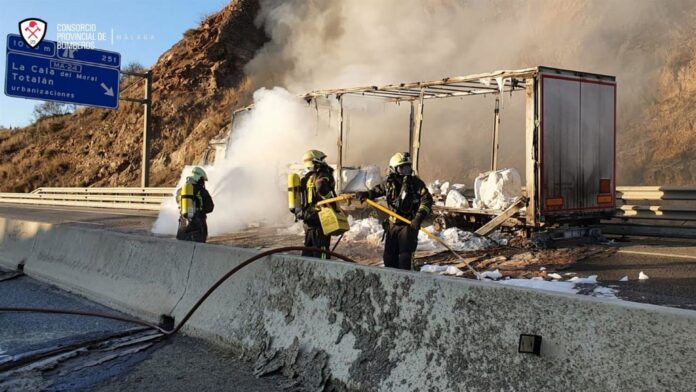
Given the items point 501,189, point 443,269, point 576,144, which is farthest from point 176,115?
point 443,269

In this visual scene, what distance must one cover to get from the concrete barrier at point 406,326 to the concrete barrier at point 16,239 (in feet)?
9.99

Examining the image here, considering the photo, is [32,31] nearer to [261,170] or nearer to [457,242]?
[261,170]

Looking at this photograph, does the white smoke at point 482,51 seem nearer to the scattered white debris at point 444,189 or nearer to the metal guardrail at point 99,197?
the scattered white debris at point 444,189

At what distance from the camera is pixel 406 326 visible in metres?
2.90

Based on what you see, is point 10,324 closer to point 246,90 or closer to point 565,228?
point 565,228

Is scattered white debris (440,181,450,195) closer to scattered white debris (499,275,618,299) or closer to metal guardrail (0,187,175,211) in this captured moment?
scattered white debris (499,275,618,299)

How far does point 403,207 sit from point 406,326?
3.24m

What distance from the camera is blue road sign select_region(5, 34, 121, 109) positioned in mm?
19047

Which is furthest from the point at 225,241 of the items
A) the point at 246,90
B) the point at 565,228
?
the point at 246,90

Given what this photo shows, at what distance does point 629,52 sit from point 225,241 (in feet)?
45.5

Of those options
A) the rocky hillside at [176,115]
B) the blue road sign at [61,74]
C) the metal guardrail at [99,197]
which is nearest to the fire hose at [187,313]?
the metal guardrail at [99,197]

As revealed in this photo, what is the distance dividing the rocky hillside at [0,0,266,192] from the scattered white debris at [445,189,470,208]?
1863cm

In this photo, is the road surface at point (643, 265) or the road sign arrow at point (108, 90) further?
the road sign arrow at point (108, 90)

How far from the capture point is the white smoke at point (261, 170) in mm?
13188
